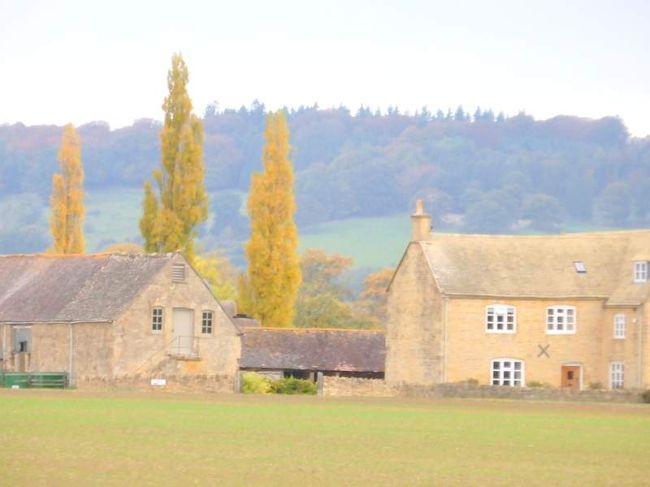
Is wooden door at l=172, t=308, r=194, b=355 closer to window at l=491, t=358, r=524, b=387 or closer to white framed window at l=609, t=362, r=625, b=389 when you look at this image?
window at l=491, t=358, r=524, b=387

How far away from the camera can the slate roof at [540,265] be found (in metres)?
84.9

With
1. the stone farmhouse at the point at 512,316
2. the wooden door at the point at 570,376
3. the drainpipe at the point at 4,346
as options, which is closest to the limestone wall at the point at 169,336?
the drainpipe at the point at 4,346

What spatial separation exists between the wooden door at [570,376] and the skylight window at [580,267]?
4.70m

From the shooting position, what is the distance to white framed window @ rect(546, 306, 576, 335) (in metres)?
85.4

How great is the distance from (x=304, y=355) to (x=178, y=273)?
39.4 ft

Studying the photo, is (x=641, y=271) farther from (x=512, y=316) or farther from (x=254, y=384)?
(x=254, y=384)

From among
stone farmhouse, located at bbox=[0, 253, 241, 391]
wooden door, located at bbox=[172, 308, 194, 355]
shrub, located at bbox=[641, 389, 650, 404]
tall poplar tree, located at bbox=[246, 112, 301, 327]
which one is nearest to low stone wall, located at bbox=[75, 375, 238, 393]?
stone farmhouse, located at bbox=[0, 253, 241, 391]

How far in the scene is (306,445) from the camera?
4044 cm

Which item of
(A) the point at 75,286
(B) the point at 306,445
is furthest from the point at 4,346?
(B) the point at 306,445

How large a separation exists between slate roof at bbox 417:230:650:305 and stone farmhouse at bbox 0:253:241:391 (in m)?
10.7

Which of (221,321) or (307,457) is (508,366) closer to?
(221,321)

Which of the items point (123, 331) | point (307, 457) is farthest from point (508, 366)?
point (307, 457)

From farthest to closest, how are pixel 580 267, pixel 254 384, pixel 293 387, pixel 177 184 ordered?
pixel 177 184
pixel 580 267
pixel 293 387
pixel 254 384

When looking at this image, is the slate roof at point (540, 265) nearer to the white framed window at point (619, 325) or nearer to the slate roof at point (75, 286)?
the white framed window at point (619, 325)
